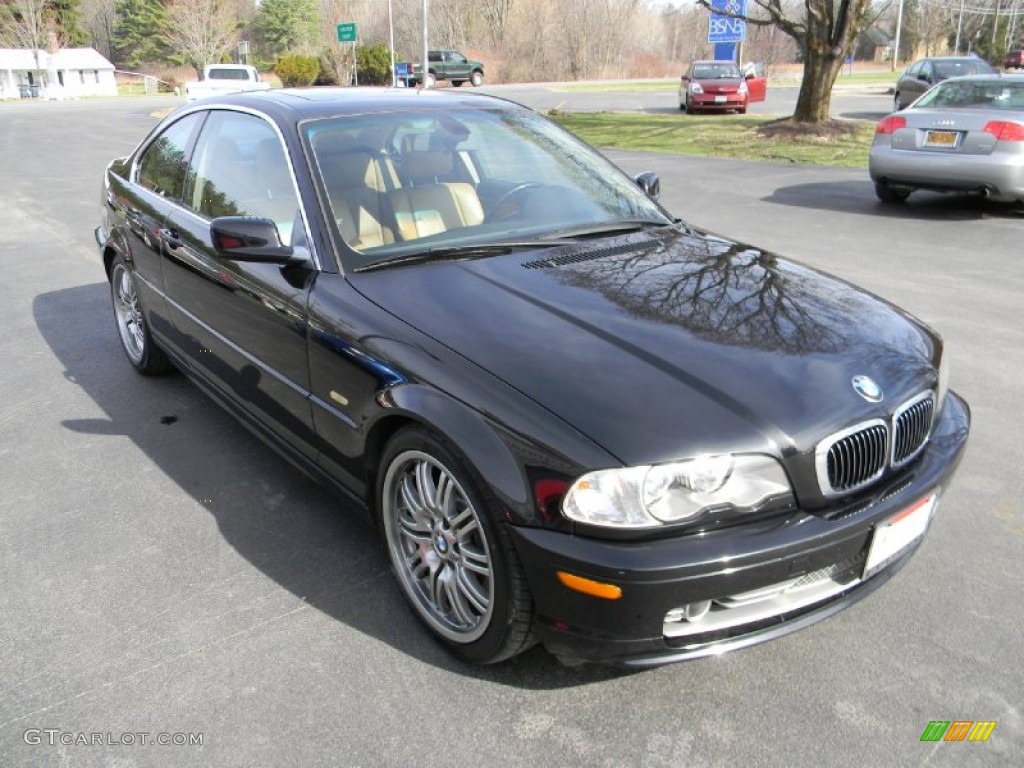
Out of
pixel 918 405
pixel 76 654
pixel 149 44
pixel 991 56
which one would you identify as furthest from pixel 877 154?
pixel 149 44

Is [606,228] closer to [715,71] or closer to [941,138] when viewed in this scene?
[941,138]

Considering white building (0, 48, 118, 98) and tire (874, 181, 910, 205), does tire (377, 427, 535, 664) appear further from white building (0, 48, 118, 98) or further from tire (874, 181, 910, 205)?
white building (0, 48, 118, 98)

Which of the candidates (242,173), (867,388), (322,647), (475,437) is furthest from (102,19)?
(867,388)

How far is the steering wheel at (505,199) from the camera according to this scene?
3.53 m

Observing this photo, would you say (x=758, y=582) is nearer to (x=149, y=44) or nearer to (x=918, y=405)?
(x=918, y=405)

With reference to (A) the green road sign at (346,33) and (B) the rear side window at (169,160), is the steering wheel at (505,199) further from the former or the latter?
(A) the green road sign at (346,33)

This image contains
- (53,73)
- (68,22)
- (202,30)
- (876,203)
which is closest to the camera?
(876,203)

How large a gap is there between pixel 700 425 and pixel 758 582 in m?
0.42

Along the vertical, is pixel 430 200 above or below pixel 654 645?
above

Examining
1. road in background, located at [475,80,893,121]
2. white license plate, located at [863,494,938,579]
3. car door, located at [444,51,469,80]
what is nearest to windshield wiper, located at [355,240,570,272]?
white license plate, located at [863,494,938,579]

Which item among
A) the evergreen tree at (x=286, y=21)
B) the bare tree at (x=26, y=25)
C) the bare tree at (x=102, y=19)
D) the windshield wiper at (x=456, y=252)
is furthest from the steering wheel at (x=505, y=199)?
the bare tree at (x=102, y=19)

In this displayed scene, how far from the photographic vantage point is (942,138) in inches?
365

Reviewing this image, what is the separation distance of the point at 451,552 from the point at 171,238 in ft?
8.03

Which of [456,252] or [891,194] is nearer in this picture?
[456,252]
